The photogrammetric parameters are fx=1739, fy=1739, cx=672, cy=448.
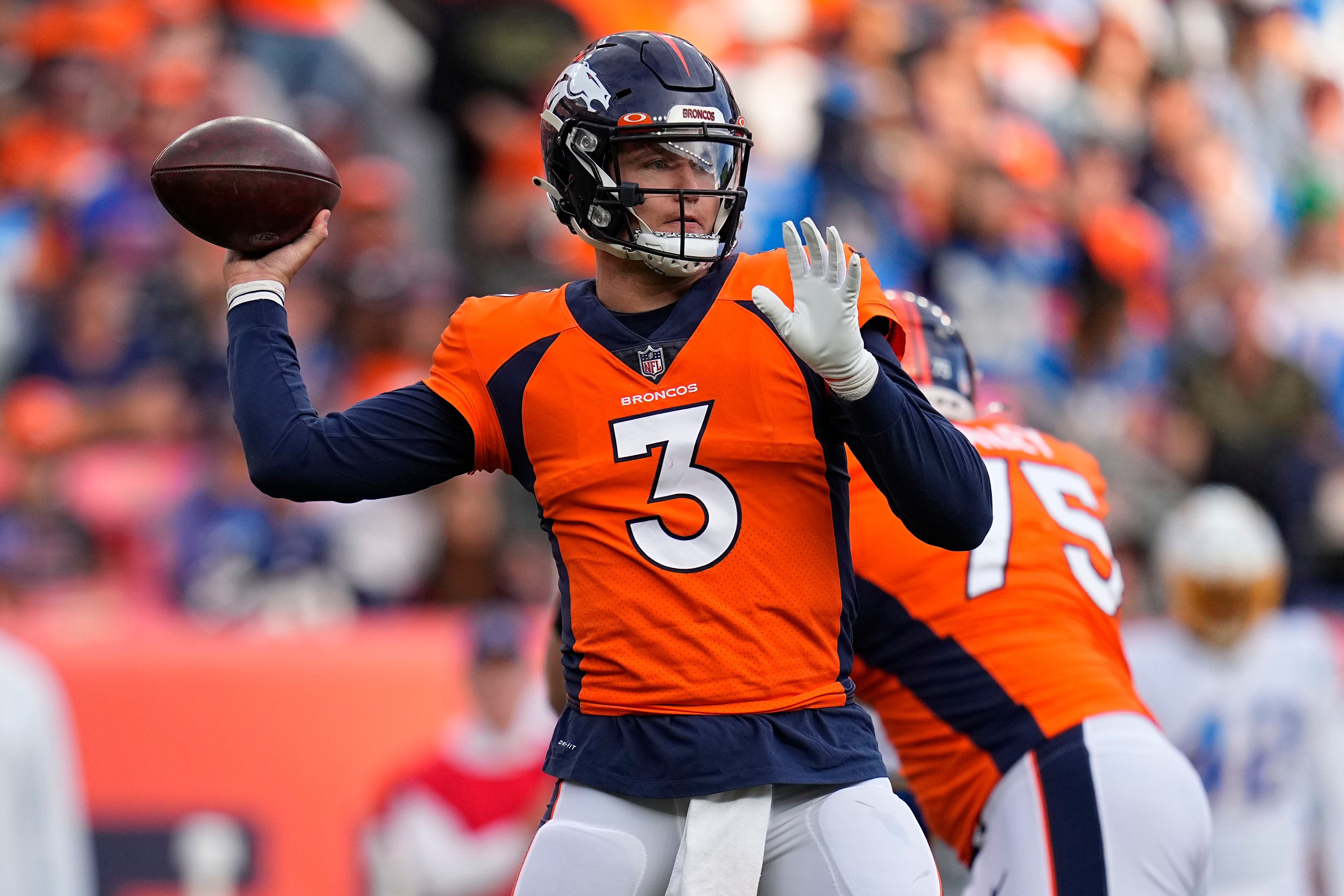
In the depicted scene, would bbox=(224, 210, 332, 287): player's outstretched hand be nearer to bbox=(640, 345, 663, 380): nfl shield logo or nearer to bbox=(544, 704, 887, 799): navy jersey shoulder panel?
bbox=(640, 345, 663, 380): nfl shield logo

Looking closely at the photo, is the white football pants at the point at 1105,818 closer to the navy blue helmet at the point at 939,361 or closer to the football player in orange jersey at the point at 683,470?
the navy blue helmet at the point at 939,361

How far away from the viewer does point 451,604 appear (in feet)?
24.0

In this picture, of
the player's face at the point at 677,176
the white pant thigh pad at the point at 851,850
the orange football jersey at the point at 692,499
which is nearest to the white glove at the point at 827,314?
the orange football jersey at the point at 692,499

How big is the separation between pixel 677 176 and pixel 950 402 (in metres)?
1.22

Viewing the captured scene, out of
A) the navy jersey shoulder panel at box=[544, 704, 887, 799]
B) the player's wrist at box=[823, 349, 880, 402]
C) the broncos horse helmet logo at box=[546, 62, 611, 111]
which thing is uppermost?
the broncos horse helmet logo at box=[546, 62, 611, 111]

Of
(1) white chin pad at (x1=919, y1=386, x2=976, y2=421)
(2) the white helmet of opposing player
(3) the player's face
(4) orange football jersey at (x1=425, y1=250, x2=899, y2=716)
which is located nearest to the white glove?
(4) orange football jersey at (x1=425, y1=250, x2=899, y2=716)

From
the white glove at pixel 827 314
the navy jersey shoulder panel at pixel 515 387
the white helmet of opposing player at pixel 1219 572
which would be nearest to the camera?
the white glove at pixel 827 314

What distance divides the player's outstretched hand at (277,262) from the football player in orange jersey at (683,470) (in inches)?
2.3

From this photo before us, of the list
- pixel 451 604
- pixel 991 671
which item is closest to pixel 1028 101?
pixel 451 604

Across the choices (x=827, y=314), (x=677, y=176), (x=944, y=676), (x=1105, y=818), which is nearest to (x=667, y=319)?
(x=677, y=176)

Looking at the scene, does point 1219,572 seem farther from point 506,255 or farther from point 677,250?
point 506,255

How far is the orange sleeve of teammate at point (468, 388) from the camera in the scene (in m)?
2.93

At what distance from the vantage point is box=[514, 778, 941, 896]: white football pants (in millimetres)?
2703

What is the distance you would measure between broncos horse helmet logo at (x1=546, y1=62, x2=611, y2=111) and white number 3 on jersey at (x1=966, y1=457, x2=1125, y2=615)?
1.29 meters
